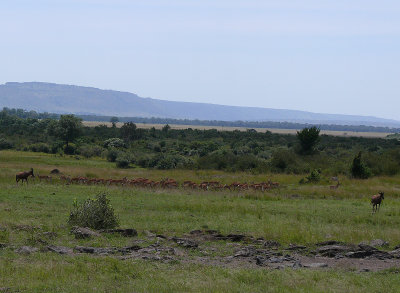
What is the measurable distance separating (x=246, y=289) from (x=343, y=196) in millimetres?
23051

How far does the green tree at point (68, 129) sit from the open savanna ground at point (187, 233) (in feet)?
132

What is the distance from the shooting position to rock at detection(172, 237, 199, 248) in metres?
15.9

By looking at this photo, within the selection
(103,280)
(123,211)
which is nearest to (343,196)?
(123,211)

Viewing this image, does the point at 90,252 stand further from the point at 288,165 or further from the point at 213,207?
the point at 288,165

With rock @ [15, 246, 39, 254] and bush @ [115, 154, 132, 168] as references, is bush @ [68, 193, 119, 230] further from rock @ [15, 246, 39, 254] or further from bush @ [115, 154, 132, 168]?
bush @ [115, 154, 132, 168]

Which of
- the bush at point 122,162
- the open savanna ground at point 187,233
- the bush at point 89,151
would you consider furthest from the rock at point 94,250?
the bush at point 89,151

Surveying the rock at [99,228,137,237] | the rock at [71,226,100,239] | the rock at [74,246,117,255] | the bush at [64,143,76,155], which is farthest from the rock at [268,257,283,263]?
the bush at [64,143,76,155]

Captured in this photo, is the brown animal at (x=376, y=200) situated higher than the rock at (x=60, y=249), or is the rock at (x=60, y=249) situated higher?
the brown animal at (x=376, y=200)

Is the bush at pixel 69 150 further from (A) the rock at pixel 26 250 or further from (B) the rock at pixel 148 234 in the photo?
(A) the rock at pixel 26 250

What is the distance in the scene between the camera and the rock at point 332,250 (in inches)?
602

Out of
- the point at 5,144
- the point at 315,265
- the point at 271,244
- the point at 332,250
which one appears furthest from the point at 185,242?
the point at 5,144

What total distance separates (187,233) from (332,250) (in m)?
5.24

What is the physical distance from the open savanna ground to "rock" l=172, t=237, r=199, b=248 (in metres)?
0.20

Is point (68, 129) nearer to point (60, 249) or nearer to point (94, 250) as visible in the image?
point (60, 249)
